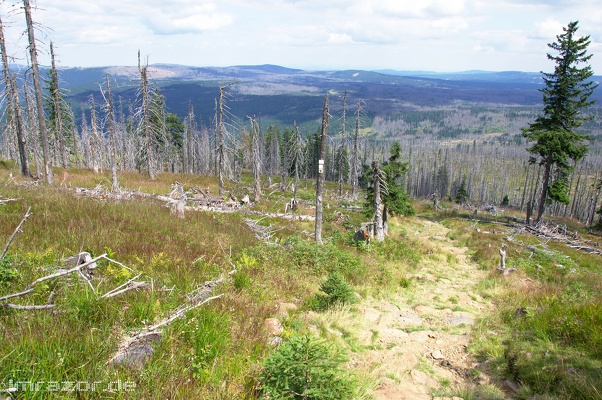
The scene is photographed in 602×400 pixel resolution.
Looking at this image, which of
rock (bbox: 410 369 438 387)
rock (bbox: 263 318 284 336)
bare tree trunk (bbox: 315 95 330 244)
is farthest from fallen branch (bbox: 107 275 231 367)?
bare tree trunk (bbox: 315 95 330 244)

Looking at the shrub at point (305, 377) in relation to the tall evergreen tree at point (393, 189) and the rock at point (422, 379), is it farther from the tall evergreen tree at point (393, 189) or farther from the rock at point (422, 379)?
the tall evergreen tree at point (393, 189)

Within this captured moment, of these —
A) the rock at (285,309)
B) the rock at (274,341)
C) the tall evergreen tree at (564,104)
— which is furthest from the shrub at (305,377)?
the tall evergreen tree at (564,104)

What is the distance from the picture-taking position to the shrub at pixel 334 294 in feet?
25.4

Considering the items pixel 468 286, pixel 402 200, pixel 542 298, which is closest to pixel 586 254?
pixel 402 200

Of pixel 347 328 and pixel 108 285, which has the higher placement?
pixel 108 285

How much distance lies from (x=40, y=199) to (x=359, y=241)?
12244mm

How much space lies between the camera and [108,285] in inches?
173

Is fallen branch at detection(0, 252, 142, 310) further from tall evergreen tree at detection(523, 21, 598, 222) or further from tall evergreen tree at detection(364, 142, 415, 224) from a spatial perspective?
tall evergreen tree at detection(523, 21, 598, 222)

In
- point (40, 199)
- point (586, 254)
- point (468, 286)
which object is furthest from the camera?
point (586, 254)

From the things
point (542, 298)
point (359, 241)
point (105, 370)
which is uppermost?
Answer: point (105, 370)

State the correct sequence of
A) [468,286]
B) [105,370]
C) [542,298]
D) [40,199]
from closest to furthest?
[105,370] < [542,298] < [40,199] < [468,286]

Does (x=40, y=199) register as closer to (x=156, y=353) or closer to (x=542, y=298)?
(x=156, y=353)

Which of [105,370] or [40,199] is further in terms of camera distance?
[40,199]

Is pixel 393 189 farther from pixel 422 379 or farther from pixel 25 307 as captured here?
pixel 25 307
